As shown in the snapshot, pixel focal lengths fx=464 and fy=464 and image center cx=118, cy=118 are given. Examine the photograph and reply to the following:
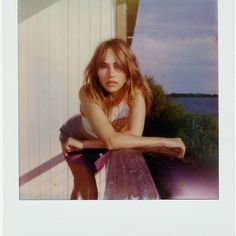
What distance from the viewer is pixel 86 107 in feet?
7.99

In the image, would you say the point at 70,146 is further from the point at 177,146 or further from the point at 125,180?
the point at 177,146

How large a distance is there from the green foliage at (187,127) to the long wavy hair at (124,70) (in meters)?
0.06

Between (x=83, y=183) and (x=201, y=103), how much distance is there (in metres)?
0.75

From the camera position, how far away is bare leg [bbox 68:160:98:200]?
2.45 meters

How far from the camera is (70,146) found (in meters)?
2.45

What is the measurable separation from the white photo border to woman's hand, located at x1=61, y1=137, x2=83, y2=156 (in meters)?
0.25

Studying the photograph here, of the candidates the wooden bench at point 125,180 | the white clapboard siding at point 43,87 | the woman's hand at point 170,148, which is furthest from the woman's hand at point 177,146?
the white clapboard siding at point 43,87

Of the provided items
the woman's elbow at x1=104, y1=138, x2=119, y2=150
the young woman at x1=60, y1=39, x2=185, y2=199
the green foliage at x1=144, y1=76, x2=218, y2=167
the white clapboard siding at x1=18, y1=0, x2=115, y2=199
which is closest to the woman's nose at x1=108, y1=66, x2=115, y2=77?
the young woman at x1=60, y1=39, x2=185, y2=199

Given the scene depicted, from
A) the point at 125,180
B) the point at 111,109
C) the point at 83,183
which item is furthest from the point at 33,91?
the point at 125,180

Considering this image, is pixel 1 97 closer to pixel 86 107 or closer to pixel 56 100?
pixel 56 100

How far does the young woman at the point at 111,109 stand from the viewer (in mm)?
2420

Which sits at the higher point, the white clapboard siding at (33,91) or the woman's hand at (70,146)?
the white clapboard siding at (33,91)

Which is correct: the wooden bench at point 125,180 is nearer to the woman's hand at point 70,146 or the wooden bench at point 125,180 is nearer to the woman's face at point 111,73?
the woman's hand at point 70,146

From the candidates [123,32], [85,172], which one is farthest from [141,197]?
[123,32]
